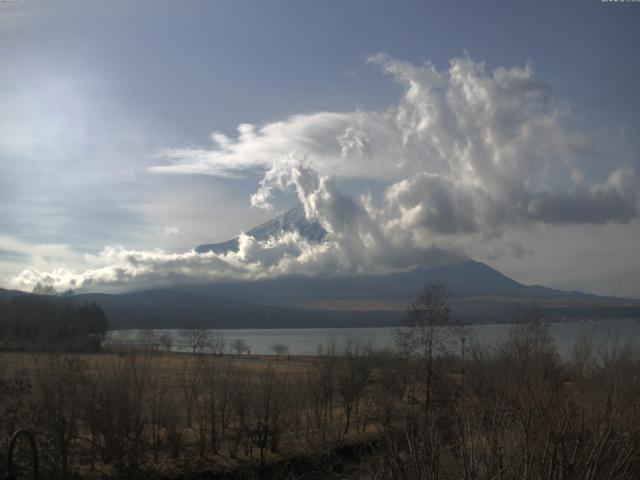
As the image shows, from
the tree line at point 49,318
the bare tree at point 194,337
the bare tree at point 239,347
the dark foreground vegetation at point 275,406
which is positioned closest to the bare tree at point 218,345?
the bare tree at point 194,337

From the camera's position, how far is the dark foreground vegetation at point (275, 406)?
17.5 metres

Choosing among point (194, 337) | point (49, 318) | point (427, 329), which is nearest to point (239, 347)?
point (194, 337)

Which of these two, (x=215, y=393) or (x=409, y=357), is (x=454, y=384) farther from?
(x=215, y=393)

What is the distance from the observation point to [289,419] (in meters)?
33.7

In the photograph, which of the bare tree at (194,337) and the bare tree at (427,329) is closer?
the bare tree at (427,329)

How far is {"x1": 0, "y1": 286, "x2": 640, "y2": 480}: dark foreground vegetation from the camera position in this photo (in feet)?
57.5

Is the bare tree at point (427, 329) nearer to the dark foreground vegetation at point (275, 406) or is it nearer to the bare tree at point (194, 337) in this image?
the dark foreground vegetation at point (275, 406)

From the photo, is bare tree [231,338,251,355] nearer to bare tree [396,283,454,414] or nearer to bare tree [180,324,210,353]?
bare tree [180,324,210,353]

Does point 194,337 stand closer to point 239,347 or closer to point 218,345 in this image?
point 239,347

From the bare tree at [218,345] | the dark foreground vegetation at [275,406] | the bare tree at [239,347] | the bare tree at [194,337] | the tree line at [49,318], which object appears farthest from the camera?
the bare tree at [194,337]

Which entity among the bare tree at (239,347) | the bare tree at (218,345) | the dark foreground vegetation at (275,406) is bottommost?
the bare tree at (239,347)

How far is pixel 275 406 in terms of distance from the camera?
104ft

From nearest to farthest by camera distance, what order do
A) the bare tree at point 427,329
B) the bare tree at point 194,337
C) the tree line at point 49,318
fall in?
the bare tree at point 427,329 → the tree line at point 49,318 → the bare tree at point 194,337

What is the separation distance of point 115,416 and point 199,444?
17.5ft
